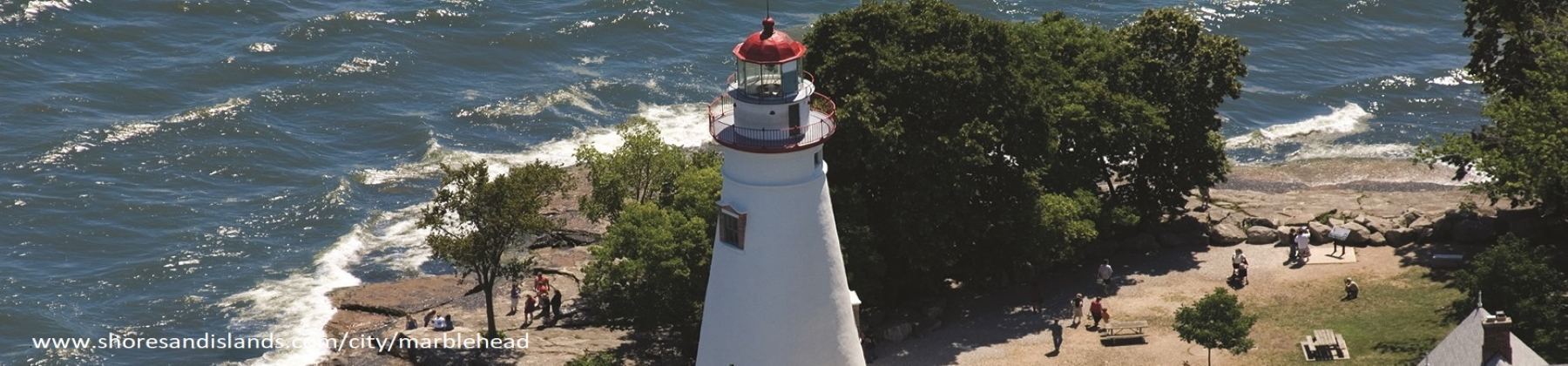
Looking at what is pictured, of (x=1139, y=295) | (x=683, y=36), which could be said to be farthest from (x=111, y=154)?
(x=1139, y=295)

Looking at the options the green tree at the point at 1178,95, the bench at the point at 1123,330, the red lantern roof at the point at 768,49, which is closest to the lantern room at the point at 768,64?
the red lantern roof at the point at 768,49

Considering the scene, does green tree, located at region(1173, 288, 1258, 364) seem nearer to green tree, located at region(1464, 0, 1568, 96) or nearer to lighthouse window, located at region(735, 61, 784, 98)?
green tree, located at region(1464, 0, 1568, 96)

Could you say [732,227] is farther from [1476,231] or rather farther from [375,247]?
[375,247]

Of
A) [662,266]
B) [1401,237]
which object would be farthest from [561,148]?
[1401,237]

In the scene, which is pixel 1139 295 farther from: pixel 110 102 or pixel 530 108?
pixel 110 102

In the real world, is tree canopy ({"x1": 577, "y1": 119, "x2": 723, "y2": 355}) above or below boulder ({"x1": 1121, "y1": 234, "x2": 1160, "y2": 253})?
above

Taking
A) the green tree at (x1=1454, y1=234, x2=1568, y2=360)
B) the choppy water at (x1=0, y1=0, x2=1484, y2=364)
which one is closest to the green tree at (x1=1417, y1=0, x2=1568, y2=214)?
the green tree at (x1=1454, y1=234, x2=1568, y2=360)

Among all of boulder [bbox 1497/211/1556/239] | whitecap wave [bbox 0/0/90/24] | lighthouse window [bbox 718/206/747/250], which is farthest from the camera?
whitecap wave [bbox 0/0/90/24]
